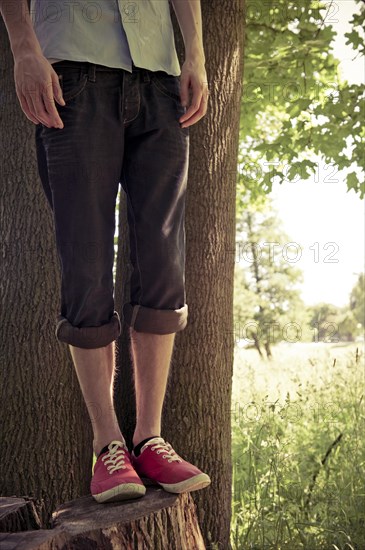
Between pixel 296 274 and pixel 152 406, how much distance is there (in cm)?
3386

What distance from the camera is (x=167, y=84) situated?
2.72 metres

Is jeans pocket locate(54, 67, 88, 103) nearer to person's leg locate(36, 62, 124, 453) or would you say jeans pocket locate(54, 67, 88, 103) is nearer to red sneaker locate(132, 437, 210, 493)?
person's leg locate(36, 62, 124, 453)

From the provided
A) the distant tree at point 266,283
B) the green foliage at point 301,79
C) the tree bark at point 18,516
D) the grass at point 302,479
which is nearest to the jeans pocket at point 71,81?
the tree bark at point 18,516

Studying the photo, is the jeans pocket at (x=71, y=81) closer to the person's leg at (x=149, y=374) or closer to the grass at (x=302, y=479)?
the person's leg at (x=149, y=374)

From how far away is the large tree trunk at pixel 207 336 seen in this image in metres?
3.32

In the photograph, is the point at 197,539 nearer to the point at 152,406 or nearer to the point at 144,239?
the point at 152,406

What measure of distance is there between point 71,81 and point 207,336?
1397mm

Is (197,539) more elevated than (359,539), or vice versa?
(197,539)

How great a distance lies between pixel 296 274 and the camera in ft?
119

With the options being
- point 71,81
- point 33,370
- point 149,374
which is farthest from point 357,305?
point 71,81

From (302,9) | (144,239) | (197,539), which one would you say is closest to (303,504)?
(197,539)

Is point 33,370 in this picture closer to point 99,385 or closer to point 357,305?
point 99,385

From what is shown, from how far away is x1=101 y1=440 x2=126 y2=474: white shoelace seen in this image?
2602 millimetres

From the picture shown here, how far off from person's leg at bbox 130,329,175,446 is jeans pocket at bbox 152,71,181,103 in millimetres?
947
